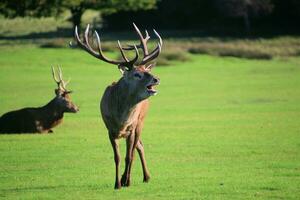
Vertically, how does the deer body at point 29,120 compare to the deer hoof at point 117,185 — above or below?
below

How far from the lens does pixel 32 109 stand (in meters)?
20.8

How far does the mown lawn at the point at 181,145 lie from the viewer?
12.6 m

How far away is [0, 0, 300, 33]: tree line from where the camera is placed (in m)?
60.8

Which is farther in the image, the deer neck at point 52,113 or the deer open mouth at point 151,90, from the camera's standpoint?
the deer neck at point 52,113

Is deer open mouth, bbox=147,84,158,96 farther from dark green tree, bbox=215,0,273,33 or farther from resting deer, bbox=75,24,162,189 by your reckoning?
dark green tree, bbox=215,0,273,33

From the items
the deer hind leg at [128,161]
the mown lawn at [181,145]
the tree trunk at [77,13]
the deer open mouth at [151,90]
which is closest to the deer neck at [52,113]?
the mown lawn at [181,145]

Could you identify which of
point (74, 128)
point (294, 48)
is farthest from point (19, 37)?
point (74, 128)

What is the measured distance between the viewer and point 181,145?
17.9 meters

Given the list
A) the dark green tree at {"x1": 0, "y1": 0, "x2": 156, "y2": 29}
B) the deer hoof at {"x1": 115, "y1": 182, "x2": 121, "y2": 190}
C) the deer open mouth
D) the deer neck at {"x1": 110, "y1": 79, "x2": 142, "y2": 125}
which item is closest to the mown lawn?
the deer hoof at {"x1": 115, "y1": 182, "x2": 121, "y2": 190}

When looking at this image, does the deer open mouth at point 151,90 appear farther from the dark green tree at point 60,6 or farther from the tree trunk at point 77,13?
the tree trunk at point 77,13

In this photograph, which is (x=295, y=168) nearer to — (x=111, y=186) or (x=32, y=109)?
(x=111, y=186)

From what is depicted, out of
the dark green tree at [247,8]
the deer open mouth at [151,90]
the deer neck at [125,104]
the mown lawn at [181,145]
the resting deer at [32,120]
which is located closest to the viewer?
the mown lawn at [181,145]

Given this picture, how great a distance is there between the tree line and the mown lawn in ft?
74.4

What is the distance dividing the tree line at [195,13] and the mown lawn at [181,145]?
22.7 m
